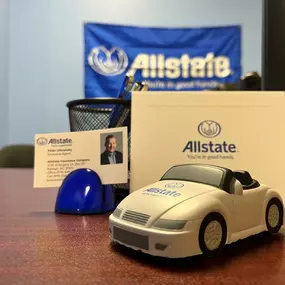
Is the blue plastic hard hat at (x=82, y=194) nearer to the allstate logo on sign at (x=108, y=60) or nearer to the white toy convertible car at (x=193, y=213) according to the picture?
the white toy convertible car at (x=193, y=213)

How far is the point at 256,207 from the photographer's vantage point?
464mm

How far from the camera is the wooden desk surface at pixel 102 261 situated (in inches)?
14.0

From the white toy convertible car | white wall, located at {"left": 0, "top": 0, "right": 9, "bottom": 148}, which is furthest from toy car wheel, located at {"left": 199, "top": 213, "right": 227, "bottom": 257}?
white wall, located at {"left": 0, "top": 0, "right": 9, "bottom": 148}

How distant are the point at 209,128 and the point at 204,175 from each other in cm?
23

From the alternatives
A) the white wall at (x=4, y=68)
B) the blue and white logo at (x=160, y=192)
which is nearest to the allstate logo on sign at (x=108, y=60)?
the white wall at (x=4, y=68)

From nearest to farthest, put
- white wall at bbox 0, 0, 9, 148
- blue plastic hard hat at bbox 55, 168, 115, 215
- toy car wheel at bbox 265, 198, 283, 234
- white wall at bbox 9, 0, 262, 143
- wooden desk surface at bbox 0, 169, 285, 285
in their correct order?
1. wooden desk surface at bbox 0, 169, 285, 285
2. toy car wheel at bbox 265, 198, 283, 234
3. blue plastic hard hat at bbox 55, 168, 115, 215
4. white wall at bbox 0, 0, 9, 148
5. white wall at bbox 9, 0, 262, 143

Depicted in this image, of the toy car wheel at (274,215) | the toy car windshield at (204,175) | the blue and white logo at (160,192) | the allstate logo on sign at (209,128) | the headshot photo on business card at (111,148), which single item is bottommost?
the toy car wheel at (274,215)

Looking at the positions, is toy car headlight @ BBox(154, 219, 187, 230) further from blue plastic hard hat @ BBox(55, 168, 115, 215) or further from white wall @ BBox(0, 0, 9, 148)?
white wall @ BBox(0, 0, 9, 148)

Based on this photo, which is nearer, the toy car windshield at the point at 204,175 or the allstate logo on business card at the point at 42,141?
the toy car windshield at the point at 204,175

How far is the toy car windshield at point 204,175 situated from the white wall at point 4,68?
263cm

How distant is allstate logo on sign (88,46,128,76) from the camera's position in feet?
10.2

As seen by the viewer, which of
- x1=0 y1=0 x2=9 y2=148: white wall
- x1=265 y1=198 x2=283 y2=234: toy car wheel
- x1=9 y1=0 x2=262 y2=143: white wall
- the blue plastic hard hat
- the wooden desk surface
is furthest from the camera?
x1=9 y1=0 x2=262 y2=143: white wall

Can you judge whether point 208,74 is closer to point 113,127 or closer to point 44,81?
point 44,81

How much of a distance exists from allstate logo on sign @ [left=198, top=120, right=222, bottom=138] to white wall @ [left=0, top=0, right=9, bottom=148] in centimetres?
247
